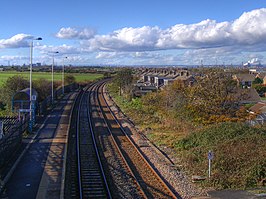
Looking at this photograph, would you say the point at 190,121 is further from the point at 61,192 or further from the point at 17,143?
the point at 61,192

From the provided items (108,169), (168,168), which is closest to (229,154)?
(168,168)

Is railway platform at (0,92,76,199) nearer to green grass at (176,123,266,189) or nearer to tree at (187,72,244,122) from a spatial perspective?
green grass at (176,123,266,189)

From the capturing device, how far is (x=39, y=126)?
31.0 m

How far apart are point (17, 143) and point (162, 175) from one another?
9.16 meters

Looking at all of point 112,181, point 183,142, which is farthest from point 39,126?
point 112,181

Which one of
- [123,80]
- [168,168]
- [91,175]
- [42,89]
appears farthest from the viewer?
[123,80]

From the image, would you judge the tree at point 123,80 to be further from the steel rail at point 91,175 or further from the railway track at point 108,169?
the steel rail at point 91,175

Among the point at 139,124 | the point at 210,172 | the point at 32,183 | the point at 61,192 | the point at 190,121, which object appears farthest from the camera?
the point at 139,124

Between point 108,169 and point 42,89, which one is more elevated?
point 42,89

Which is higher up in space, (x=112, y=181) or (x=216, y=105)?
(x=216, y=105)

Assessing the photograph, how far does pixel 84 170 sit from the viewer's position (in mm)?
17922

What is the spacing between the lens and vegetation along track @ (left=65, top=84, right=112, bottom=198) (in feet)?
47.9

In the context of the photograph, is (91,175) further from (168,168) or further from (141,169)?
(168,168)

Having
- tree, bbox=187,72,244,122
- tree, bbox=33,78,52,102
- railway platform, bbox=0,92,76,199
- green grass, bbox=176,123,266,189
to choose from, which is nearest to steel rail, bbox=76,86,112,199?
railway platform, bbox=0,92,76,199
